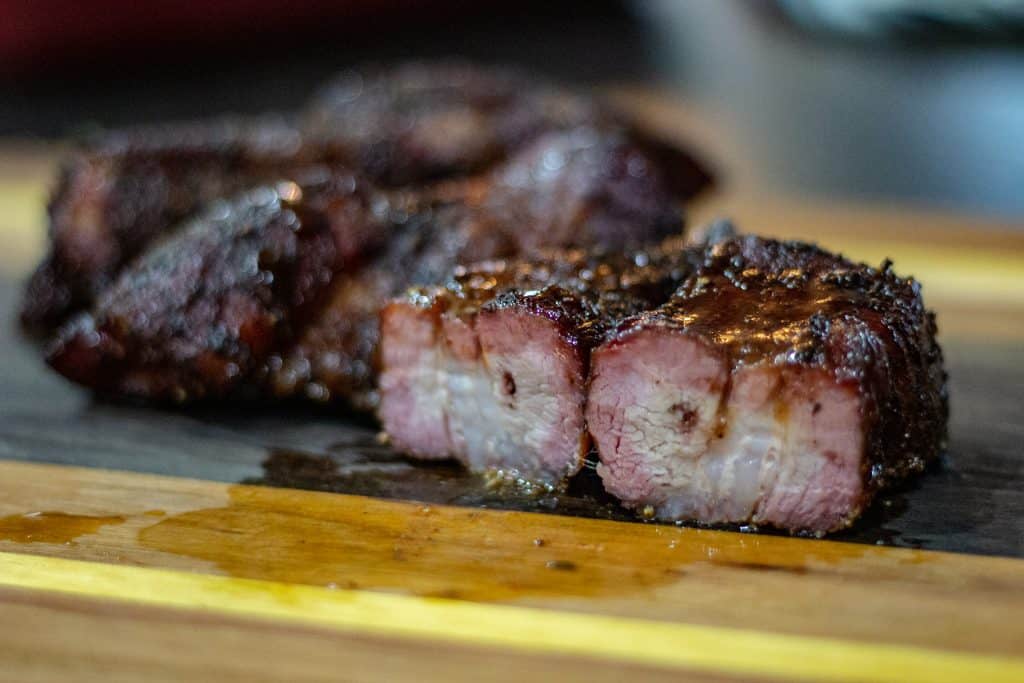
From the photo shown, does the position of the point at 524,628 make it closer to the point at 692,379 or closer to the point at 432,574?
the point at 432,574

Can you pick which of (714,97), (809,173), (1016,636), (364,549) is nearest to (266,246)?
(364,549)

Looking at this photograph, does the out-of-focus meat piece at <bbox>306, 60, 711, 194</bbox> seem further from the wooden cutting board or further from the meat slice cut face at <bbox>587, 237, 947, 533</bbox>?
the meat slice cut face at <bbox>587, 237, 947, 533</bbox>

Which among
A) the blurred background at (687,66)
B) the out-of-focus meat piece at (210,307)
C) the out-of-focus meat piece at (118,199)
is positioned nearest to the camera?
the out-of-focus meat piece at (210,307)

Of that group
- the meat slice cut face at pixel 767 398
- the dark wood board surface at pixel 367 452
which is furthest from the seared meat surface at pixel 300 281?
the meat slice cut face at pixel 767 398

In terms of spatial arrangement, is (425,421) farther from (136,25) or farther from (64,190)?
(136,25)

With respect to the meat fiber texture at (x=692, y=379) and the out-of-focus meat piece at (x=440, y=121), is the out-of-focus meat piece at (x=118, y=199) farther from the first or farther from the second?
the meat fiber texture at (x=692, y=379)

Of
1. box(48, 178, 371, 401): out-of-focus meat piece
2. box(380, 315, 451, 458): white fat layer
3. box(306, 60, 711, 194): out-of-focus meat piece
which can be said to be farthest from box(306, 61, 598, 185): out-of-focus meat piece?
box(380, 315, 451, 458): white fat layer

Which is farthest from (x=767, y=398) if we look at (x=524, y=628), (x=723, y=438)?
(x=524, y=628)
